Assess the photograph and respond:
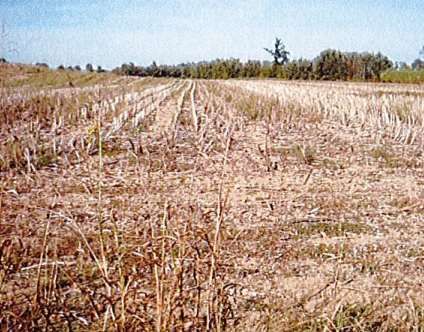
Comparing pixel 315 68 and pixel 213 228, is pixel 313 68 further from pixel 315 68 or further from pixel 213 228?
pixel 213 228

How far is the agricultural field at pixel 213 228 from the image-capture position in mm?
2102

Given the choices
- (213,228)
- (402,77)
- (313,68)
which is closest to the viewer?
(213,228)

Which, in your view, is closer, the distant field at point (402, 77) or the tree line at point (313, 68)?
the distant field at point (402, 77)

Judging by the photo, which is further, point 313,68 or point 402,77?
point 313,68

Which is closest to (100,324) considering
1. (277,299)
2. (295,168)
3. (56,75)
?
(277,299)

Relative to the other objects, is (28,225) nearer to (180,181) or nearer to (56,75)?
(180,181)

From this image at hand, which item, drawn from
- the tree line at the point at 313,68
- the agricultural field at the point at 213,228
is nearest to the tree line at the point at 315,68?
the tree line at the point at 313,68

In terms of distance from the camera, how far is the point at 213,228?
13.8ft

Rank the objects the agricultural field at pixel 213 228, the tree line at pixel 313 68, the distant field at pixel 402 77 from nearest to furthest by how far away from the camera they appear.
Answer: the agricultural field at pixel 213 228 → the distant field at pixel 402 77 → the tree line at pixel 313 68

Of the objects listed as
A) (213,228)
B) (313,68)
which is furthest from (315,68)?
(213,228)

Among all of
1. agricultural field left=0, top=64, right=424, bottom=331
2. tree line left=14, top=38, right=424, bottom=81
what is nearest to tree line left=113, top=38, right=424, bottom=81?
tree line left=14, top=38, right=424, bottom=81

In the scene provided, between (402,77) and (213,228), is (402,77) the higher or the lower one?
the higher one

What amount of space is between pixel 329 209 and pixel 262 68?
1985 inches

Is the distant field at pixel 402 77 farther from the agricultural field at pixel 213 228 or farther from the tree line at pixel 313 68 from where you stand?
the agricultural field at pixel 213 228
